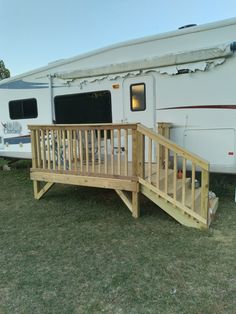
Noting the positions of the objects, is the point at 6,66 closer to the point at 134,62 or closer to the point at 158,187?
the point at 134,62

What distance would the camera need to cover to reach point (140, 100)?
20.2 ft

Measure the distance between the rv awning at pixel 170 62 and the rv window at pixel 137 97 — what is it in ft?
1.11

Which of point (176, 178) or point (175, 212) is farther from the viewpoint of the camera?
point (176, 178)

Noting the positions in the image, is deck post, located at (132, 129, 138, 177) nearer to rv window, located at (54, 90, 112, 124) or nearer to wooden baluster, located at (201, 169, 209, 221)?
wooden baluster, located at (201, 169, 209, 221)

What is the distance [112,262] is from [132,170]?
5.69 ft

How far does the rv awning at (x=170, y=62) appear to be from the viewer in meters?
5.27

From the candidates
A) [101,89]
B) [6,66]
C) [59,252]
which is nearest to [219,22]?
[101,89]

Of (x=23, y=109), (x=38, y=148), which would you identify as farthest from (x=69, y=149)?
(x=23, y=109)

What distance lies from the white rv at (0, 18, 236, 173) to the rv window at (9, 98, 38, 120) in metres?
0.22

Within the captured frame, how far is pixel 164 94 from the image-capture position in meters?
5.90

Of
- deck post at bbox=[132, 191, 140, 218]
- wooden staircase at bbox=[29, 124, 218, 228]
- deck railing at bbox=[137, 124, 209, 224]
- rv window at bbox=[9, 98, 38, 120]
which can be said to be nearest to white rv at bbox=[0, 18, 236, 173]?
rv window at bbox=[9, 98, 38, 120]

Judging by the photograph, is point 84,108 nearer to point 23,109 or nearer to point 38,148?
point 38,148

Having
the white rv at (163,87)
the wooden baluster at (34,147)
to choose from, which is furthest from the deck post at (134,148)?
the wooden baluster at (34,147)

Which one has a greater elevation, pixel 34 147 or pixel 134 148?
pixel 134 148
